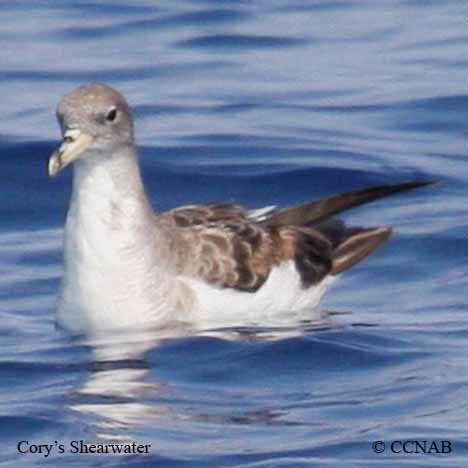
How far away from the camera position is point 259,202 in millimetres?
16078

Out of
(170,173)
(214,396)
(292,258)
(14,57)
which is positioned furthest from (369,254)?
(14,57)

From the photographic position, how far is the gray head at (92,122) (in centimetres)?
1161

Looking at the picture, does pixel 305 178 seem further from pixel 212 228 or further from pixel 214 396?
pixel 214 396

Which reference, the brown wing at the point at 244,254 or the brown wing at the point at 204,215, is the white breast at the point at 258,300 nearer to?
the brown wing at the point at 244,254

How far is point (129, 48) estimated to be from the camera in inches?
852

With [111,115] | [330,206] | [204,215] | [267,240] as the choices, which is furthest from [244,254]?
[111,115]

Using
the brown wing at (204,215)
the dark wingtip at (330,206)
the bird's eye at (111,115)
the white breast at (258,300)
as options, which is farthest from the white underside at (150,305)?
the bird's eye at (111,115)

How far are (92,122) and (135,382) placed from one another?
4.81ft

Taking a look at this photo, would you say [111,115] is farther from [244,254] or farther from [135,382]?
[135,382]

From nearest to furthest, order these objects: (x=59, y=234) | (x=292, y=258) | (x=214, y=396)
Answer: (x=214, y=396) → (x=292, y=258) → (x=59, y=234)

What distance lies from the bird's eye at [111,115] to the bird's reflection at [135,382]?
1.18 m

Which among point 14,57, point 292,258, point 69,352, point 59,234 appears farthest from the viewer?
point 14,57

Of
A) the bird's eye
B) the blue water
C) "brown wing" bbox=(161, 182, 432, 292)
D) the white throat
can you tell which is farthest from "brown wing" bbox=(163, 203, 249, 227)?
the bird's eye

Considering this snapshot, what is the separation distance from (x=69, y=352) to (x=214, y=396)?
118 centimetres
